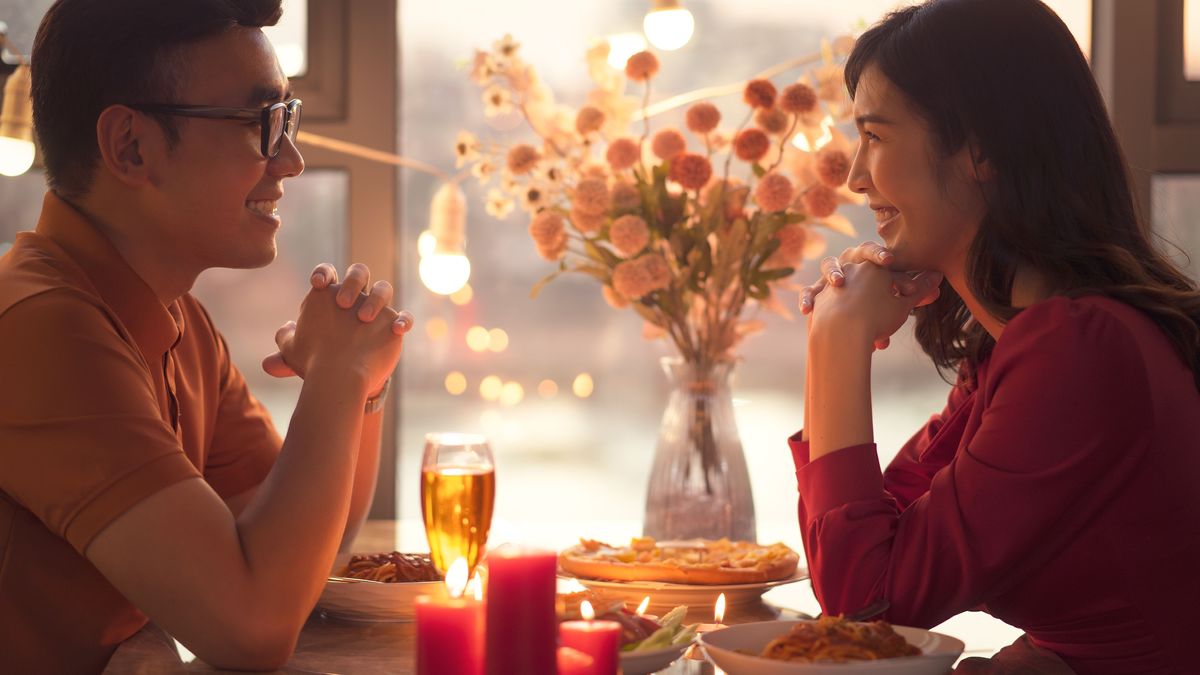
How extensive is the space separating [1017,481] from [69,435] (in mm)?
974

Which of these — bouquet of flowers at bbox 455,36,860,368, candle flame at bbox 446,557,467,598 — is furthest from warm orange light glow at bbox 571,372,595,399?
candle flame at bbox 446,557,467,598

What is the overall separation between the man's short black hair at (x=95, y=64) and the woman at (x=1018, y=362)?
842mm

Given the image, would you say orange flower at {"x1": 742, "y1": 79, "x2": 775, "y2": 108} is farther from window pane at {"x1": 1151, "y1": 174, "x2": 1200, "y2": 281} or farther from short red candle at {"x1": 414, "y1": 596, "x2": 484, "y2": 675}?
short red candle at {"x1": 414, "y1": 596, "x2": 484, "y2": 675}

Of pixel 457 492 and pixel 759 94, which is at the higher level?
pixel 759 94

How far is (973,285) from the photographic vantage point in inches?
58.6

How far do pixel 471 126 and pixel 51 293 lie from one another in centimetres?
190

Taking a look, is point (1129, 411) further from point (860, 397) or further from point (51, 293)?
point (51, 293)

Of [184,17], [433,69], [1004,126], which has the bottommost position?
[1004,126]

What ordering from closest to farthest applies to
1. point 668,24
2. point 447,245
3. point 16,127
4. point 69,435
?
1. point 69,435
2. point 16,127
3. point 668,24
4. point 447,245

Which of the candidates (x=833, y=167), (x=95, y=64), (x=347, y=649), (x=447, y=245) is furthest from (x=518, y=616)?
(x=447, y=245)

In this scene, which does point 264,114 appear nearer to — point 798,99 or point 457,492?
point 457,492

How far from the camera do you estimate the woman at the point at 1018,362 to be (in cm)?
129

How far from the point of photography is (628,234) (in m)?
2.05

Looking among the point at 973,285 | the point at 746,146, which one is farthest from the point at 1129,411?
the point at 746,146
